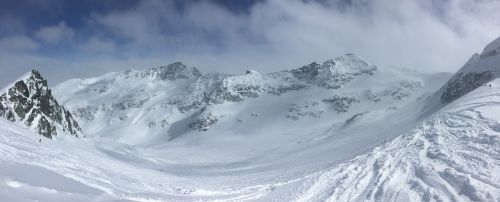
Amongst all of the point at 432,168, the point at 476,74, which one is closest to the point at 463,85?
the point at 476,74

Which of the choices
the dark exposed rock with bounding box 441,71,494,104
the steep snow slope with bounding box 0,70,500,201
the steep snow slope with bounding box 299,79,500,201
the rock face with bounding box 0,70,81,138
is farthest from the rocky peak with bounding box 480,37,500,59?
the rock face with bounding box 0,70,81,138

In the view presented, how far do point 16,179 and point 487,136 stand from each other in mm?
31248

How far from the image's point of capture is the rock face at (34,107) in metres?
70.3

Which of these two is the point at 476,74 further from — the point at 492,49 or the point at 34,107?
the point at 34,107

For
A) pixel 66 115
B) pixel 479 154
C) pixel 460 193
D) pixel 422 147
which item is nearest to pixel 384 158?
pixel 422 147

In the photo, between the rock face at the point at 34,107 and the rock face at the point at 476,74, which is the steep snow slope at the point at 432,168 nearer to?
the rock face at the point at 476,74

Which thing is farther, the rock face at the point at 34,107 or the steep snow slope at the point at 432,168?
the rock face at the point at 34,107

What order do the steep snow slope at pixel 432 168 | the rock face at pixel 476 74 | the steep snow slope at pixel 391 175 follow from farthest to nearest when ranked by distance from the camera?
the rock face at pixel 476 74, the steep snow slope at pixel 432 168, the steep snow slope at pixel 391 175

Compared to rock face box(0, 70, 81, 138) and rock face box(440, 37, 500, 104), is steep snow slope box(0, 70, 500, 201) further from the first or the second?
rock face box(440, 37, 500, 104)

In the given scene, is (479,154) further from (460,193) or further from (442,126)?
(442,126)

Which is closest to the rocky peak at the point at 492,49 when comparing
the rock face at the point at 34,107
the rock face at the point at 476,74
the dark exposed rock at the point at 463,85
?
the rock face at the point at 476,74

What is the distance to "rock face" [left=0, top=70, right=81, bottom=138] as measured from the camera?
70.3 meters

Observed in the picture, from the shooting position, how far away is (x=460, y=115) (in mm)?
45656

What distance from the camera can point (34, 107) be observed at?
75.9 meters
